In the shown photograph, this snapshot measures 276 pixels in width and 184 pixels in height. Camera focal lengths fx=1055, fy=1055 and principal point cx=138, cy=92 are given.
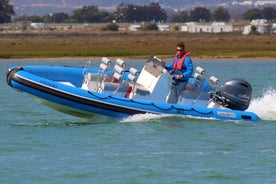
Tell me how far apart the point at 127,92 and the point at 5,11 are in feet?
359

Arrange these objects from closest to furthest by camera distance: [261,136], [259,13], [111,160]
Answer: [111,160] → [261,136] → [259,13]

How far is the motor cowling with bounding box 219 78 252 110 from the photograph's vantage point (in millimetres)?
18344

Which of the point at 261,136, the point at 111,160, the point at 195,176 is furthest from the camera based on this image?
the point at 261,136

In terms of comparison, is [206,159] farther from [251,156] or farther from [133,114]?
[133,114]

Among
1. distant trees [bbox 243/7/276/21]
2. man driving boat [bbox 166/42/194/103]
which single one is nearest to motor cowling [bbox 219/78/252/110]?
man driving boat [bbox 166/42/194/103]

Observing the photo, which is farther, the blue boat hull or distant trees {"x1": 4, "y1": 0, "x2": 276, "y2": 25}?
distant trees {"x1": 4, "y1": 0, "x2": 276, "y2": 25}

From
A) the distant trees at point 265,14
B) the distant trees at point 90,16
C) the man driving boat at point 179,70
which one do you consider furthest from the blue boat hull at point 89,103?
the distant trees at point 90,16

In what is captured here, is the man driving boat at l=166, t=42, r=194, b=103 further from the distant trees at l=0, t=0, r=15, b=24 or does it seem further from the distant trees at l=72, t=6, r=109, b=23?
the distant trees at l=72, t=6, r=109, b=23

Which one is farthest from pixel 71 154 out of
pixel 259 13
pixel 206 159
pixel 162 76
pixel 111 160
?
pixel 259 13

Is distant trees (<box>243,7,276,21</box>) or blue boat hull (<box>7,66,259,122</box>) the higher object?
blue boat hull (<box>7,66,259,122</box>)

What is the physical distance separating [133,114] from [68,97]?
46.9 inches

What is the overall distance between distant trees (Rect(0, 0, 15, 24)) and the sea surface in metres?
103

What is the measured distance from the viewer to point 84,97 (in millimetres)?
18047

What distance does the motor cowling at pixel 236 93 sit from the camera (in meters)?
18.3
